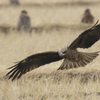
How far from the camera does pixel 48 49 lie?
33.2 ft

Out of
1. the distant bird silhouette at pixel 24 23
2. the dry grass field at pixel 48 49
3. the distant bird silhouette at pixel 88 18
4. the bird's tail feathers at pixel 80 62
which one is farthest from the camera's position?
the distant bird silhouette at pixel 88 18

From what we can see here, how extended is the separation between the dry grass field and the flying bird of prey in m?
0.32

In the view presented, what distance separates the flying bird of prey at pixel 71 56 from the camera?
6.01 meters

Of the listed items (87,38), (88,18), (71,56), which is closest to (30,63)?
(71,56)

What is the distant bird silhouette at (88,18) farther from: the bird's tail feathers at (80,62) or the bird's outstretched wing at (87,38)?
the bird's outstretched wing at (87,38)

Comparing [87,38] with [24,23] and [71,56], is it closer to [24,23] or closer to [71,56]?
[71,56]

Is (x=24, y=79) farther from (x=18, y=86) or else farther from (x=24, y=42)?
(x=24, y=42)

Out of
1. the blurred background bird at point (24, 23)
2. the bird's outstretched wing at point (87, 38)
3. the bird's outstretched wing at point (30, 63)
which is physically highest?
the bird's outstretched wing at point (87, 38)

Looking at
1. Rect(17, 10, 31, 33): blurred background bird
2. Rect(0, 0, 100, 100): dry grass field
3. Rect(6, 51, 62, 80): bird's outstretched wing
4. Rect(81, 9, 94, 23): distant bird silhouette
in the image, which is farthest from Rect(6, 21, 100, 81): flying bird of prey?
Rect(81, 9, 94, 23): distant bird silhouette

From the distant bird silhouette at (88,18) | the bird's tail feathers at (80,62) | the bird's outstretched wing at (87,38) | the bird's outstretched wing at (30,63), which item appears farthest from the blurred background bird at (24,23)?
the bird's outstretched wing at (87,38)

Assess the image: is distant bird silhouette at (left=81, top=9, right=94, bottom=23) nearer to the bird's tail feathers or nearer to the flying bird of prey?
the flying bird of prey

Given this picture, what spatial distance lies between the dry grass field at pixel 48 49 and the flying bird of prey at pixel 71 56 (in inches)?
12.4

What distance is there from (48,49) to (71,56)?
4062 millimetres

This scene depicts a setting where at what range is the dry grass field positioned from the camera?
241 inches
